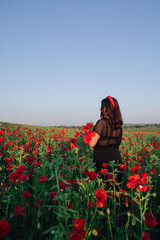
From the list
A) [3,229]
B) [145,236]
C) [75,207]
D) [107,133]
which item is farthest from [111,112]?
[3,229]

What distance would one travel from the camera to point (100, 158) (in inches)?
111

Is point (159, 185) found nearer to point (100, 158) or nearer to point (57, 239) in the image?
point (100, 158)

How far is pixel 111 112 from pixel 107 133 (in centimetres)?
37

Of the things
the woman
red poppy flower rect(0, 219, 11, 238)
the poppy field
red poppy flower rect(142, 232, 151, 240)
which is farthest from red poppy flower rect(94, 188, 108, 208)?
the woman

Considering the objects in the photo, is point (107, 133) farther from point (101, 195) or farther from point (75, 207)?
point (101, 195)

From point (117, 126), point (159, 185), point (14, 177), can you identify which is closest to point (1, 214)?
point (14, 177)

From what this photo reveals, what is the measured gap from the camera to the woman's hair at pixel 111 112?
2.74 metres

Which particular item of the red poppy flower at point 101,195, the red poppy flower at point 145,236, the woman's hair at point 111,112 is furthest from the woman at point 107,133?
the red poppy flower at point 145,236

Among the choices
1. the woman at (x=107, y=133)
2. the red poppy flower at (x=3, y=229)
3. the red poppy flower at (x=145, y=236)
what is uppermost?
the woman at (x=107, y=133)

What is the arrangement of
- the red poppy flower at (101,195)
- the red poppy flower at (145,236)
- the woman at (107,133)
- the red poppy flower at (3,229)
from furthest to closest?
1. the woman at (107,133)
2. the red poppy flower at (101,195)
3. the red poppy flower at (145,236)
4. the red poppy flower at (3,229)

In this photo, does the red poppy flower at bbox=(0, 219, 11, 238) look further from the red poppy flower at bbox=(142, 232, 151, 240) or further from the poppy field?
the red poppy flower at bbox=(142, 232, 151, 240)

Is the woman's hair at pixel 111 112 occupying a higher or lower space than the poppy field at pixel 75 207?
higher

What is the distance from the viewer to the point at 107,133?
9.05 ft

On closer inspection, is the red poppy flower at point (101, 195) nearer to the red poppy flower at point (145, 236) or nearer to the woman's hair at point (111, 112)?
the red poppy flower at point (145, 236)
